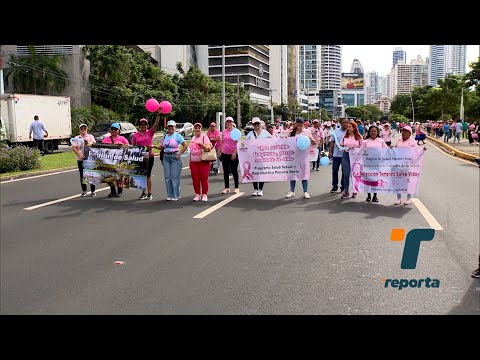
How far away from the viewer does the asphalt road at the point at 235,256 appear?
450 centimetres

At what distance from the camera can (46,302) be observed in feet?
15.2

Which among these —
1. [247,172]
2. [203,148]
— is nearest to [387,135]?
[247,172]

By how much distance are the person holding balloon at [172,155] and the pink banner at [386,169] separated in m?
3.52

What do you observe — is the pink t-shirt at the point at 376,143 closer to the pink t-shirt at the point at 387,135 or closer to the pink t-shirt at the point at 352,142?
the pink t-shirt at the point at 352,142

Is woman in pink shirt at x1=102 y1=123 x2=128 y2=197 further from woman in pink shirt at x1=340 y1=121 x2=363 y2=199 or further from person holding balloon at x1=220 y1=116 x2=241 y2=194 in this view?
woman in pink shirt at x1=340 y1=121 x2=363 y2=199

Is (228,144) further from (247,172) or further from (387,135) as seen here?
(387,135)

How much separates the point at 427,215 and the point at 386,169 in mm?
1423

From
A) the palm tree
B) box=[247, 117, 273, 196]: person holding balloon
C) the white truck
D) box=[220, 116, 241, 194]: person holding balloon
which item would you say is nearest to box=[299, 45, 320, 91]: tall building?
the palm tree

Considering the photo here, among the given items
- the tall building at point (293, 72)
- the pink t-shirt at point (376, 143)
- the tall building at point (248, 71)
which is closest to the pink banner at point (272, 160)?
the pink t-shirt at point (376, 143)

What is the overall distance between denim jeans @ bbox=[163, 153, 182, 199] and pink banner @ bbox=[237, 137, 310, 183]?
4.75 feet

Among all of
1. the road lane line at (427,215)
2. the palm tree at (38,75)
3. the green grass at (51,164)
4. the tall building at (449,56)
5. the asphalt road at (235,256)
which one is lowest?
the asphalt road at (235,256)

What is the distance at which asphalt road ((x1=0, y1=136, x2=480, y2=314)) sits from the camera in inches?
177

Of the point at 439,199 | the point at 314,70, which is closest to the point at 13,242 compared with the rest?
the point at 439,199
